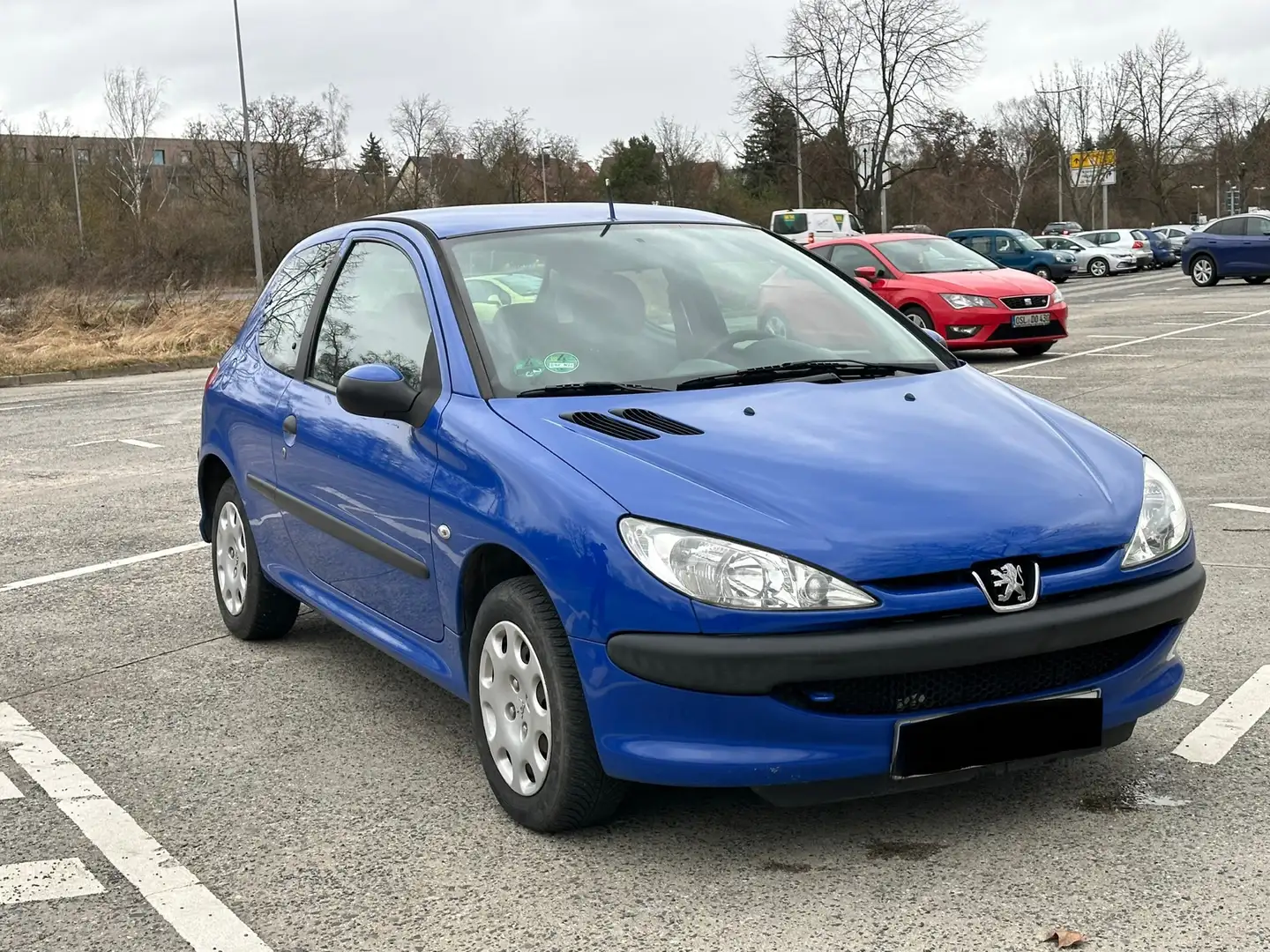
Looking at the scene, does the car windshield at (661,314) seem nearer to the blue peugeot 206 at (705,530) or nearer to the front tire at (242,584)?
the blue peugeot 206 at (705,530)

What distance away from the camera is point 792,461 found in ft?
11.4

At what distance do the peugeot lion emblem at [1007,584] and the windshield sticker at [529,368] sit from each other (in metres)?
1.41

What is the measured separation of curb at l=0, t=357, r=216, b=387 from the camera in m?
21.4

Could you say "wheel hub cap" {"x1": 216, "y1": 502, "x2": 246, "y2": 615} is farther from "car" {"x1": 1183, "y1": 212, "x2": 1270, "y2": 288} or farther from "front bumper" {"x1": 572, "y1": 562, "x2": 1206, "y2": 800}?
"car" {"x1": 1183, "y1": 212, "x2": 1270, "y2": 288}

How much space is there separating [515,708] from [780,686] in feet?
2.60

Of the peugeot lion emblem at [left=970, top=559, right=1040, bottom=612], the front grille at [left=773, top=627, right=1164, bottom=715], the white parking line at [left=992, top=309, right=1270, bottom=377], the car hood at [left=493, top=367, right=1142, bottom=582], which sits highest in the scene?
the car hood at [left=493, top=367, right=1142, bottom=582]

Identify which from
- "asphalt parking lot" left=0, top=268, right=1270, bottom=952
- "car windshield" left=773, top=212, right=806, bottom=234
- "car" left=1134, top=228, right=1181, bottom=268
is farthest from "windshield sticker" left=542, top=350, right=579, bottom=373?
"car" left=1134, top=228, right=1181, bottom=268

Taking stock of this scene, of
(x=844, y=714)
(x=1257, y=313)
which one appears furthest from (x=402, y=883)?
(x=1257, y=313)

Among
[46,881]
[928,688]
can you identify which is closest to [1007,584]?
[928,688]

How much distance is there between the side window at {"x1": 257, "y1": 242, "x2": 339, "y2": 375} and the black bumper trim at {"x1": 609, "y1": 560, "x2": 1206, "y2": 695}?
2.43 metres

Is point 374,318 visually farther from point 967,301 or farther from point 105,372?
point 105,372

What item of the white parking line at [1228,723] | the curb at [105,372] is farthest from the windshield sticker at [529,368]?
the curb at [105,372]

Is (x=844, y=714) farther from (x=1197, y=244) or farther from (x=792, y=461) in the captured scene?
(x=1197, y=244)

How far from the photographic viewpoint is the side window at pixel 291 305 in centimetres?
525
